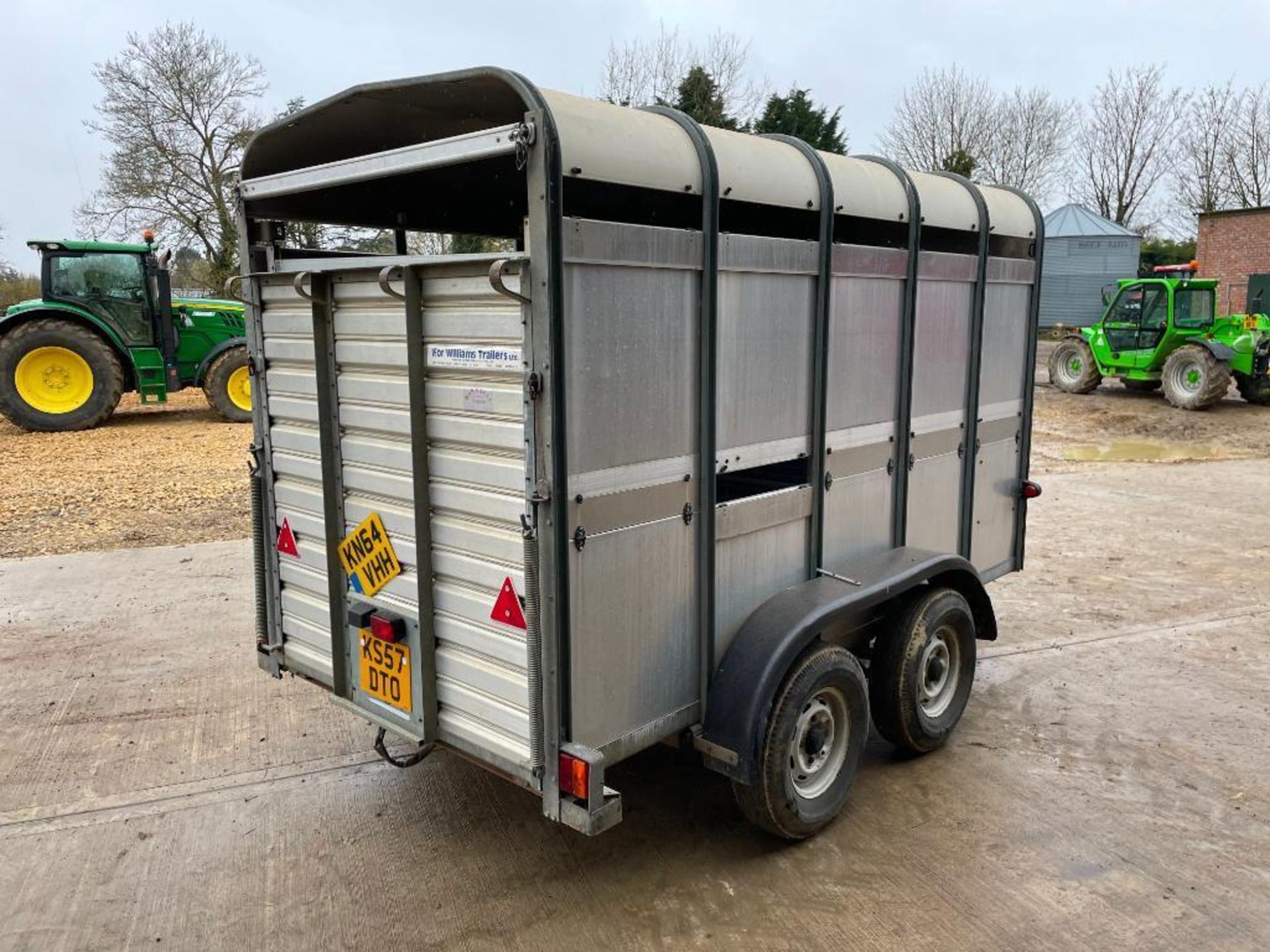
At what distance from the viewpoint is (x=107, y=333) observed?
13312 mm

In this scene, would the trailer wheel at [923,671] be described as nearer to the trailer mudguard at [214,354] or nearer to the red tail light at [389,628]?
the red tail light at [389,628]

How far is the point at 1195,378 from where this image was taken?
54.7 ft

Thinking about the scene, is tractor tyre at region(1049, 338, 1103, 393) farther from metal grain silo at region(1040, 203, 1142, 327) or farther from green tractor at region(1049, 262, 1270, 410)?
metal grain silo at region(1040, 203, 1142, 327)

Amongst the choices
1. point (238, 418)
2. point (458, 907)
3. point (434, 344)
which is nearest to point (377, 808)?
point (458, 907)

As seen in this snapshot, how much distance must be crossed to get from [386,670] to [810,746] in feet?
5.34

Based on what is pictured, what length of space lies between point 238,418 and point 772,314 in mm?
12403

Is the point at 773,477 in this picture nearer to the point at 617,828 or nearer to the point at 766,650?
the point at 766,650

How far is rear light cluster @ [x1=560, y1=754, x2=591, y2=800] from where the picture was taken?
9.42 feet

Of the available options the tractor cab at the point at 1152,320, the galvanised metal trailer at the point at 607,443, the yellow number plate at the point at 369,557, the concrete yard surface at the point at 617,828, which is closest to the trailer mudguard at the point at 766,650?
the galvanised metal trailer at the point at 607,443

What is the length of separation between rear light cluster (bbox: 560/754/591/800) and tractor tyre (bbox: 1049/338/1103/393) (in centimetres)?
1829

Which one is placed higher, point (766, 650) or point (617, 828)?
point (766, 650)

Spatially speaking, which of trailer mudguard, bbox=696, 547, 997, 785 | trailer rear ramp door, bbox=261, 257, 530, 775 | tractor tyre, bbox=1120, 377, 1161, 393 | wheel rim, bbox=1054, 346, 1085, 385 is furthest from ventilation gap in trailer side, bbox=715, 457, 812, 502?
wheel rim, bbox=1054, 346, 1085, 385

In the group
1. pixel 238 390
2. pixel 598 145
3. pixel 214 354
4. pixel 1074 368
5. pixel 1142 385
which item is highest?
pixel 598 145

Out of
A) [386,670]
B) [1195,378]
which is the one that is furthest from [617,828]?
[1195,378]
